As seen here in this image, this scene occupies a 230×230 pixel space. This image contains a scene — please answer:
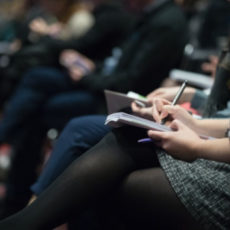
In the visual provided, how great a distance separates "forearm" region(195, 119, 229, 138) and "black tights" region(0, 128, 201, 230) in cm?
18

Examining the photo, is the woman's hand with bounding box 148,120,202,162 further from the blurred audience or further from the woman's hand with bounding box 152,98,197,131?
the blurred audience

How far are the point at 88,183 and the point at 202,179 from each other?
Result: 273mm

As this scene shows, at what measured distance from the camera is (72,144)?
129 centimetres

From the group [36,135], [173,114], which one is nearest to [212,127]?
[173,114]

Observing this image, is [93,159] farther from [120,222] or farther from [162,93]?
[162,93]

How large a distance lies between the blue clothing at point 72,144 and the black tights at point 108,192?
0.53ft

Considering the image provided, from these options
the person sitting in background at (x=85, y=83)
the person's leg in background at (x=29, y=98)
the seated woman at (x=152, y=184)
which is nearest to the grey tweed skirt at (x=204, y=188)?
the seated woman at (x=152, y=184)

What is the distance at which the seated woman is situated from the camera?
104 cm

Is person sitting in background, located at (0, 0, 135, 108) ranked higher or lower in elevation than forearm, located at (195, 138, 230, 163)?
higher

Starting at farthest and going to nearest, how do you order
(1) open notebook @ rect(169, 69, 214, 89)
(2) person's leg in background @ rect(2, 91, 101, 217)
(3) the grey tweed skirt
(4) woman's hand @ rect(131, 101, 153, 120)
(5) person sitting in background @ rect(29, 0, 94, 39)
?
(5) person sitting in background @ rect(29, 0, 94, 39) < (2) person's leg in background @ rect(2, 91, 101, 217) < (1) open notebook @ rect(169, 69, 214, 89) < (4) woman's hand @ rect(131, 101, 153, 120) < (3) the grey tweed skirt

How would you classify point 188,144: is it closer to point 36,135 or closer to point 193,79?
point 193,79

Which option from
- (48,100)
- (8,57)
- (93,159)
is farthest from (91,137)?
(8,57)

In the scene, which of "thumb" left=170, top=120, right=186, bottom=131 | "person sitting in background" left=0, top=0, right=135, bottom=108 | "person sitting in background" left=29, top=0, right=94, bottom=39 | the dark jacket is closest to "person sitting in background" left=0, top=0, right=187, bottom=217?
the dark jacket

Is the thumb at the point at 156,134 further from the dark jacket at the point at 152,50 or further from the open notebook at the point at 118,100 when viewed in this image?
the dark jacket at the point at 152,50
